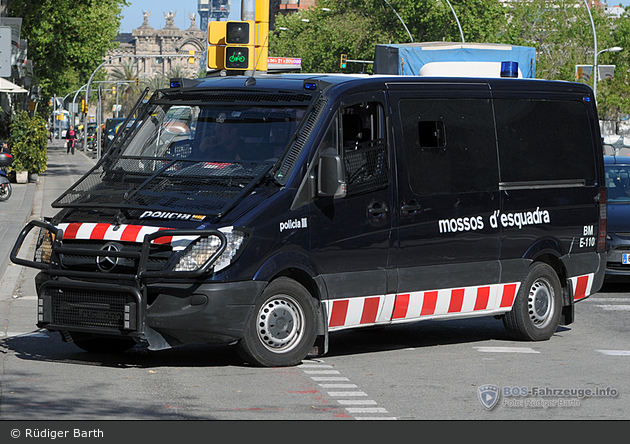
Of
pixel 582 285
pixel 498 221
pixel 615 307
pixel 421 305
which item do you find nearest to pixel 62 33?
pixel 615 307

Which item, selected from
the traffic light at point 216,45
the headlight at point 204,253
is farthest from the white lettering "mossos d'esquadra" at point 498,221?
the traffic light at point 216,45

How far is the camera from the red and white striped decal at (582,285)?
10.2 metres

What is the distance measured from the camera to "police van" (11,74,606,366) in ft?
24.7

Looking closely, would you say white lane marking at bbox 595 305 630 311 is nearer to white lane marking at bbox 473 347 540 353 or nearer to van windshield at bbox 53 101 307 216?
white lane marking at bbox 473 347 540 353

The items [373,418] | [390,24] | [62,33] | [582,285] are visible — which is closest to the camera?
[373,418]

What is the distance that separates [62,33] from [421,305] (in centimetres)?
4137

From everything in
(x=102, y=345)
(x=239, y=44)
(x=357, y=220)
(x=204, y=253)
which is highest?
(x=239, y=44)

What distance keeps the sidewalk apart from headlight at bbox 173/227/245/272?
12.9ft

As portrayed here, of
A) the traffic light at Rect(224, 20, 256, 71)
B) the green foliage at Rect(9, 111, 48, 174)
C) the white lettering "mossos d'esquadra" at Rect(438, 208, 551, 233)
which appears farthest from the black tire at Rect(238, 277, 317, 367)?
the green foliage at Rect(9, 111, 48, 174)

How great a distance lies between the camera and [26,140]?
111 feet

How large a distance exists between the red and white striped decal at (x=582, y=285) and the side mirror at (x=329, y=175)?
3267 mm

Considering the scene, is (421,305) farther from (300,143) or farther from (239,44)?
(239,44)

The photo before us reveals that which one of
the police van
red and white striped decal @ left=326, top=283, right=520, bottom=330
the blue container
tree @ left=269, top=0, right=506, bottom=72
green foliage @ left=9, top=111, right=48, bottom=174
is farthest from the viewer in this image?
tree @ left=269, top=0, right=506, bottom=72

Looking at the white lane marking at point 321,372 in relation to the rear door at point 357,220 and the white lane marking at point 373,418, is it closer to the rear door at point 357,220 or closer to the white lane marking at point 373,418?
the rear door at point 357,220
